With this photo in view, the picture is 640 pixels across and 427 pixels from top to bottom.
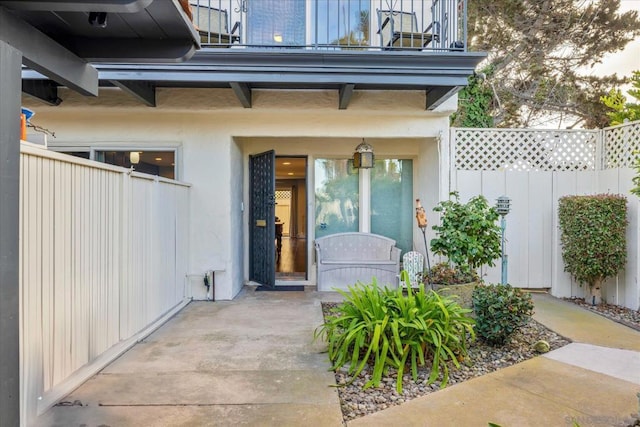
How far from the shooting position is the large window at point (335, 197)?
6742mm

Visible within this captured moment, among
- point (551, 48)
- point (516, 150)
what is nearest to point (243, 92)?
point (516, 150)

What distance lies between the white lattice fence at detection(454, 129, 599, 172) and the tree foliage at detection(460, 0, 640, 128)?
398 centimetres

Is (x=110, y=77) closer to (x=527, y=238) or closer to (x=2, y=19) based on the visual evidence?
(x=2, y=19)

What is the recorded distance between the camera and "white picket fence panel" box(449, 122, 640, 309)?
5723 mm

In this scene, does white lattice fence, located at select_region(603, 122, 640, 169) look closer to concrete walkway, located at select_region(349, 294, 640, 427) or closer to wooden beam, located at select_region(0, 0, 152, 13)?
concrete walkway, located at select_region(349, 294, 640, 427)

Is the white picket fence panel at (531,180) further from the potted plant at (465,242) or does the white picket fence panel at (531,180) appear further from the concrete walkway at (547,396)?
the concrete walkway at (547,396)

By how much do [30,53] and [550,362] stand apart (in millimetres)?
4170

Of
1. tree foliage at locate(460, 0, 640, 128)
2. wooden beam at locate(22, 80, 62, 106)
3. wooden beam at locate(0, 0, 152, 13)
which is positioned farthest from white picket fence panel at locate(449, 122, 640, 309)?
wooden beam at locate(22, 80, 62, 106)

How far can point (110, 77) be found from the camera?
4.29 m

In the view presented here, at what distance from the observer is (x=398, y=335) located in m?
2.96

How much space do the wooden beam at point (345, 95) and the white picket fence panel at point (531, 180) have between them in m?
1.80

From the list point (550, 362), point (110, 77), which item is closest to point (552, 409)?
point (550, 362)

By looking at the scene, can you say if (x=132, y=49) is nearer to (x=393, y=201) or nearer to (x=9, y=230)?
(x=9, y=230)

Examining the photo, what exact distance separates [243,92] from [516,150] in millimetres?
4196
